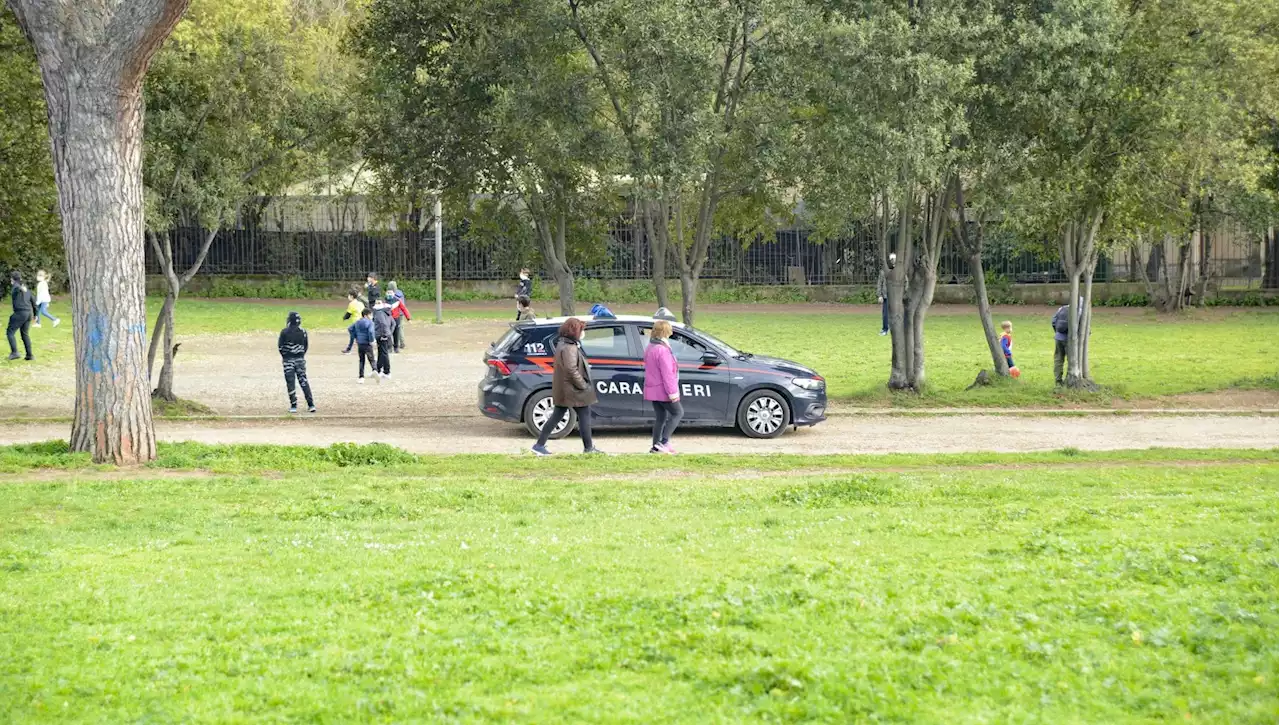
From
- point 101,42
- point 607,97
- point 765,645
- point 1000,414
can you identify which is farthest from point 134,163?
point 1000,414

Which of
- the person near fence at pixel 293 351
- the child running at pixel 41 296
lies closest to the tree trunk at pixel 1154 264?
the person near fence at pixel 293 351

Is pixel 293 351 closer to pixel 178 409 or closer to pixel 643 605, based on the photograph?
pixel 178 409

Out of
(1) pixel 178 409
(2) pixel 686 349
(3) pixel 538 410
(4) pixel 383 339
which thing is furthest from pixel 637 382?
(4) pixel 383 339

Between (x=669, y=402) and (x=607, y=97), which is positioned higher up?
(x=607, y=97)

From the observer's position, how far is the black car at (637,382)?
17750 millimetres

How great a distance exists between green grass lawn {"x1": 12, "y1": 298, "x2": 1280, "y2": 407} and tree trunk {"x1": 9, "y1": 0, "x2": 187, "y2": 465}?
1122 centimetres

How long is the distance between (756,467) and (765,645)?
27.6 feet

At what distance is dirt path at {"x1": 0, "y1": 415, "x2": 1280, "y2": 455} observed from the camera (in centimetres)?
1714

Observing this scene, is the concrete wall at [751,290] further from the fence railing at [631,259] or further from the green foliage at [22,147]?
the green foliage at [22,147]

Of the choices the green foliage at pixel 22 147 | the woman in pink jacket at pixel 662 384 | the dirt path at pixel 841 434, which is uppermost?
the green foliage at pixel 22 147

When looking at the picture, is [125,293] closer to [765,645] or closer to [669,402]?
[669,402]

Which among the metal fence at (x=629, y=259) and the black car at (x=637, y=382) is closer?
the black car at (x=637, y=382)

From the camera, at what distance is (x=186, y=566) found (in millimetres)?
8383

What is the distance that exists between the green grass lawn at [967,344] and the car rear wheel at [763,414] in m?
3.68
